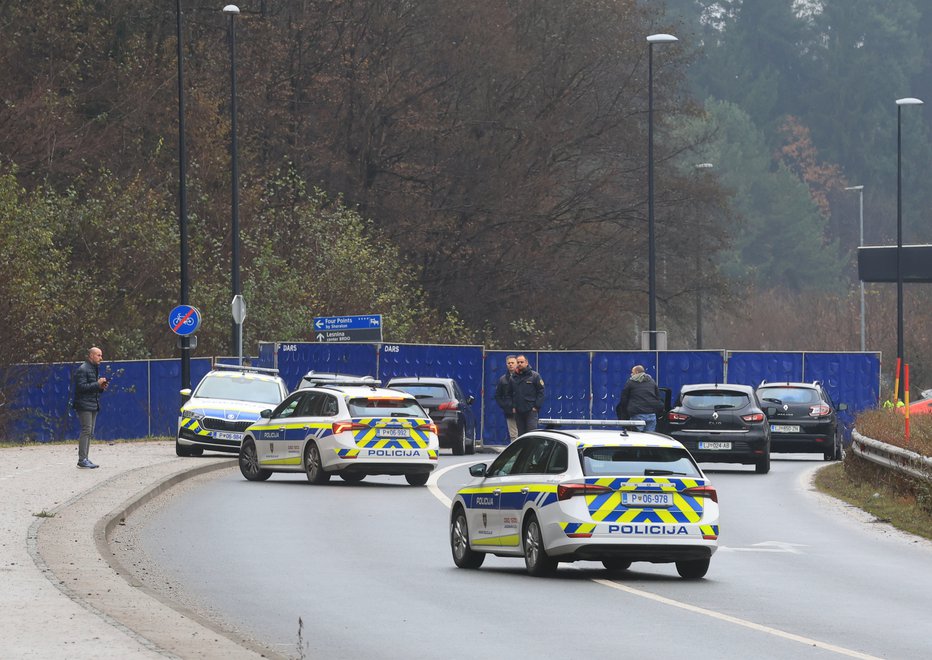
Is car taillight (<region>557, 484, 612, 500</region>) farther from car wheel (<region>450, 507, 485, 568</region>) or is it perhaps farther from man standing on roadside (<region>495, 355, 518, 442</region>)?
man standing on roadside (<region>495, 355, 518, 442</region>)

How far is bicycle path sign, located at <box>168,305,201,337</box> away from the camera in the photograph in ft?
139

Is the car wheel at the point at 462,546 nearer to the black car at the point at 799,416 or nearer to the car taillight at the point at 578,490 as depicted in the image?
the car taillight at the point at 578,490

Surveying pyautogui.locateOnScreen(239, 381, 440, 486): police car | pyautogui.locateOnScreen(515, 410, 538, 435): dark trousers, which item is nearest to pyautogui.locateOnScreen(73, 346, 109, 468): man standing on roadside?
pyautogui.locateOnScreen(239, 381, 440, 486): police car

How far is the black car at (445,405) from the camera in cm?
3859

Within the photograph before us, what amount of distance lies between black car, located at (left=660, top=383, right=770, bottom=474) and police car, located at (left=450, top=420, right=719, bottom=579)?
15550mm

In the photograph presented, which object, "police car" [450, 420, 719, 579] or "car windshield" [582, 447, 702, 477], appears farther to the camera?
"car windshield" [582, 447, 702, 477]

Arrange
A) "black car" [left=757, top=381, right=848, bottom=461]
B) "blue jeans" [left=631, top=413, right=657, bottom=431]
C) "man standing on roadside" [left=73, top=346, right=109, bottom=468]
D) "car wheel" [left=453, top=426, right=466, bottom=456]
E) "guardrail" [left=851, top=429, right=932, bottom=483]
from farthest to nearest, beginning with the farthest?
"car wheel" [left=453, top=426, right=466, bottom=456] → "black car" [left=757, top=381, right=848, bottom=461] → "blue jeans" [left=631, top=413, right=657, bottom=431] → "man standing on roadside" [left=73, top=346, right=109, bottom=468] → "guardrail" [left=851, top=429, right=932, bottom=483]

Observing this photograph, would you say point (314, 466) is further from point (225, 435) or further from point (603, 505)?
point (603, 505)

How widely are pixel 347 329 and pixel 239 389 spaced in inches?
343

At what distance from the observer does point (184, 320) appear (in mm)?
42469

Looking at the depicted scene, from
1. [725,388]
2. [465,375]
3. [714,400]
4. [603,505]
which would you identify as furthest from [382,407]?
[465,375]

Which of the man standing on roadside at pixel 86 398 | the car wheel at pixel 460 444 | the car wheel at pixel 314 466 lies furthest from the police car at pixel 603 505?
the car wheel at pixel 460 444

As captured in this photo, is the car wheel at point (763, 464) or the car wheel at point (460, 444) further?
the car wheel at point (460, 444)

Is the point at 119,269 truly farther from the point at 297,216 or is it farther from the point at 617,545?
the point at 617,545
